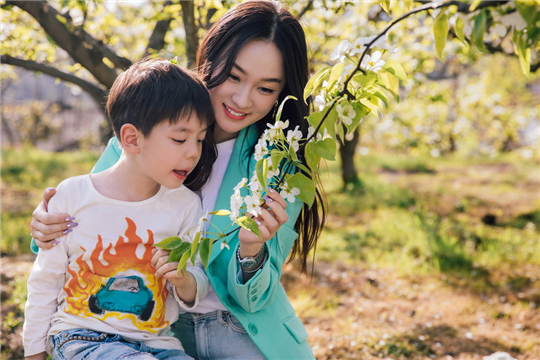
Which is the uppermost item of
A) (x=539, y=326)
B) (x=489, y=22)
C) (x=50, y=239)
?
(x=489, y=22)

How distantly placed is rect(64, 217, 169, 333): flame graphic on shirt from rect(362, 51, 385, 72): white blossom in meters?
0.87

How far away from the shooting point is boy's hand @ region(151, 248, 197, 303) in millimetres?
1242

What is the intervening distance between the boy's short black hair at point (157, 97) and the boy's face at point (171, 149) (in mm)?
20

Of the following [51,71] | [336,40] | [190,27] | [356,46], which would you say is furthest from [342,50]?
[336,40]

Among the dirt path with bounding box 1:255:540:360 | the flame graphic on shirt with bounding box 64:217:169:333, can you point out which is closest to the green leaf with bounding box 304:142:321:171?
the flame graphic on shirt with bounding box 64:217:169:333

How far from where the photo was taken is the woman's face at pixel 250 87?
1581 mm

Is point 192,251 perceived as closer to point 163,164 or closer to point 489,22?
point 163,164

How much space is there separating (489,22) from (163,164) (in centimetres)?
95

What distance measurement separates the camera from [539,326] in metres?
2.74

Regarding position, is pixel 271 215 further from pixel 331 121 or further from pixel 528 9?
pixel 528 9

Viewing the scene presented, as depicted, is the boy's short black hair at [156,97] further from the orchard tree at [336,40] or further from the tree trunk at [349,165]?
the tree trunk at [349,165]

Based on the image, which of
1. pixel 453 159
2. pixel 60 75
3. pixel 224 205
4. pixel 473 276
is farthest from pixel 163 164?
pixel 453 159

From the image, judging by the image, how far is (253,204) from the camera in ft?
3.60

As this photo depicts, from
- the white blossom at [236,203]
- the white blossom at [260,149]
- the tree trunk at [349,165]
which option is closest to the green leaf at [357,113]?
the white blossom at [260,149]
